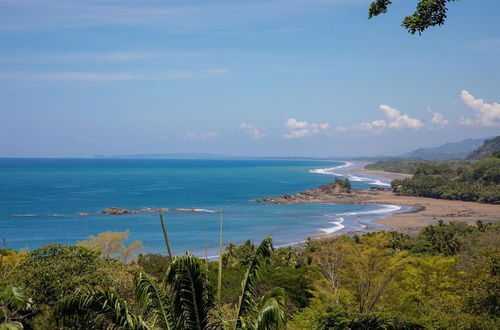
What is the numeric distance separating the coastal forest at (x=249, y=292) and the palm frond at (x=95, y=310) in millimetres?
18

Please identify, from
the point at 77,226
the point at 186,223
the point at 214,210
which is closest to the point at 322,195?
the point at 214,210

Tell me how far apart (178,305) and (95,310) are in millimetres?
1702

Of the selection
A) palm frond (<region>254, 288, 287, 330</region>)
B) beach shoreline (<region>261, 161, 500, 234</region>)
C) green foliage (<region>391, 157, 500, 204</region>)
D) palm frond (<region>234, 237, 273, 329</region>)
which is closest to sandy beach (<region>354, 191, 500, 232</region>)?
beach shoreline (<region>261, 161, 500, 234</region>)

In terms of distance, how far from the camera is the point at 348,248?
2977cm

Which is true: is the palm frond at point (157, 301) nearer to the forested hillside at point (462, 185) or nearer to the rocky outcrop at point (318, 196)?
the rocky outcrop at point (318, 196)

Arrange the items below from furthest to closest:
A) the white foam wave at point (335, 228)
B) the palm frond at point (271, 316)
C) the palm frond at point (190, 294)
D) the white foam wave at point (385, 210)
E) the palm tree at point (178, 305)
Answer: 1. the white foam wave at point (385, 210)
2. the white foam wave at point (335, 228)
3. the palm frond at point (190, 294)
4. the palm tree at point (178, 305)
5. the palm frond at point (271, 316)

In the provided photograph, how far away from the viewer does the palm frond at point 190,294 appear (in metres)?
9.74

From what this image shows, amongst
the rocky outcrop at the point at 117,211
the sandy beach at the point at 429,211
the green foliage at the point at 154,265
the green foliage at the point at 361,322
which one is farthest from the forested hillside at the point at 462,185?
the green foliage at the point at 361,322

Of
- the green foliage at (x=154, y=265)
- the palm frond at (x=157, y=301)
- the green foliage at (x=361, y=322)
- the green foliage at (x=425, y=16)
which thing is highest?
the green foliage at (x=425, y=16)

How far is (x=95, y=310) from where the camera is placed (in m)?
8.88

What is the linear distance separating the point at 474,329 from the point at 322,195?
358 ft

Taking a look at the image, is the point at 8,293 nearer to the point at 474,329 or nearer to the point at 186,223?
the point at 474,329

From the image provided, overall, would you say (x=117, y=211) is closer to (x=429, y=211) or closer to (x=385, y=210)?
(x=385, y=210)

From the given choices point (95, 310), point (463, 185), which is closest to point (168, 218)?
point (95, 310)
